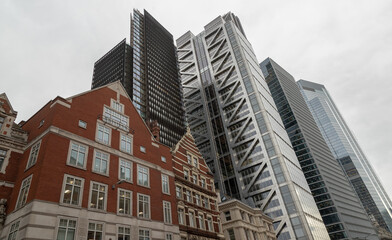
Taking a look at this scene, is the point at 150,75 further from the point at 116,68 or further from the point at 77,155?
the point at 77,155

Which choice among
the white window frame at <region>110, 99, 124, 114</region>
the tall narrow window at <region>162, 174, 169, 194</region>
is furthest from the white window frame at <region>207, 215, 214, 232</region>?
the white window frame at <region>110, 99, 124, 114</region>

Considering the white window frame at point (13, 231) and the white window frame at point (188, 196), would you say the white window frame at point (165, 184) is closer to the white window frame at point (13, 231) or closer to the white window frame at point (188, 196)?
the white window frame at point (188, 196)

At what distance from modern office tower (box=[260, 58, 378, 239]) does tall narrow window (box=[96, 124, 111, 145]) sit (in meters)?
131

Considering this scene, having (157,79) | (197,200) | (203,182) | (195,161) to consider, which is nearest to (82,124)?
(197,200)

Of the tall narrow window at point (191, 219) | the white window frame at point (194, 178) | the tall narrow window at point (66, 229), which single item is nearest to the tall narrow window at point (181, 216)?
the tall narrow window at point (191, 219)

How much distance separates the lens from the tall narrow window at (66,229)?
72.6 ft

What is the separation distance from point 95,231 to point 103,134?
11.0 m

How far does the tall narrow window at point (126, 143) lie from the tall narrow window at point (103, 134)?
1.92 metres

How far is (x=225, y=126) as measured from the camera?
119938mm

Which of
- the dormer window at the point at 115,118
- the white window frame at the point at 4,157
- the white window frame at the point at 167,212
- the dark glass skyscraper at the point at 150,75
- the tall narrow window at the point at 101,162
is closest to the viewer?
the white window frame at the point at 4,157

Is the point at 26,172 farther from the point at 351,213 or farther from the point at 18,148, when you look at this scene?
the point at 351,213

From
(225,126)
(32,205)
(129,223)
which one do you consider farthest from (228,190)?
(32,205)

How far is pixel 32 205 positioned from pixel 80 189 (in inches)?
176

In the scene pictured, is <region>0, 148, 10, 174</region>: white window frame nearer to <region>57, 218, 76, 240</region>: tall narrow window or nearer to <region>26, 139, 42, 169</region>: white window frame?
<region>26, 139, 42, 169</region>: white window frame
